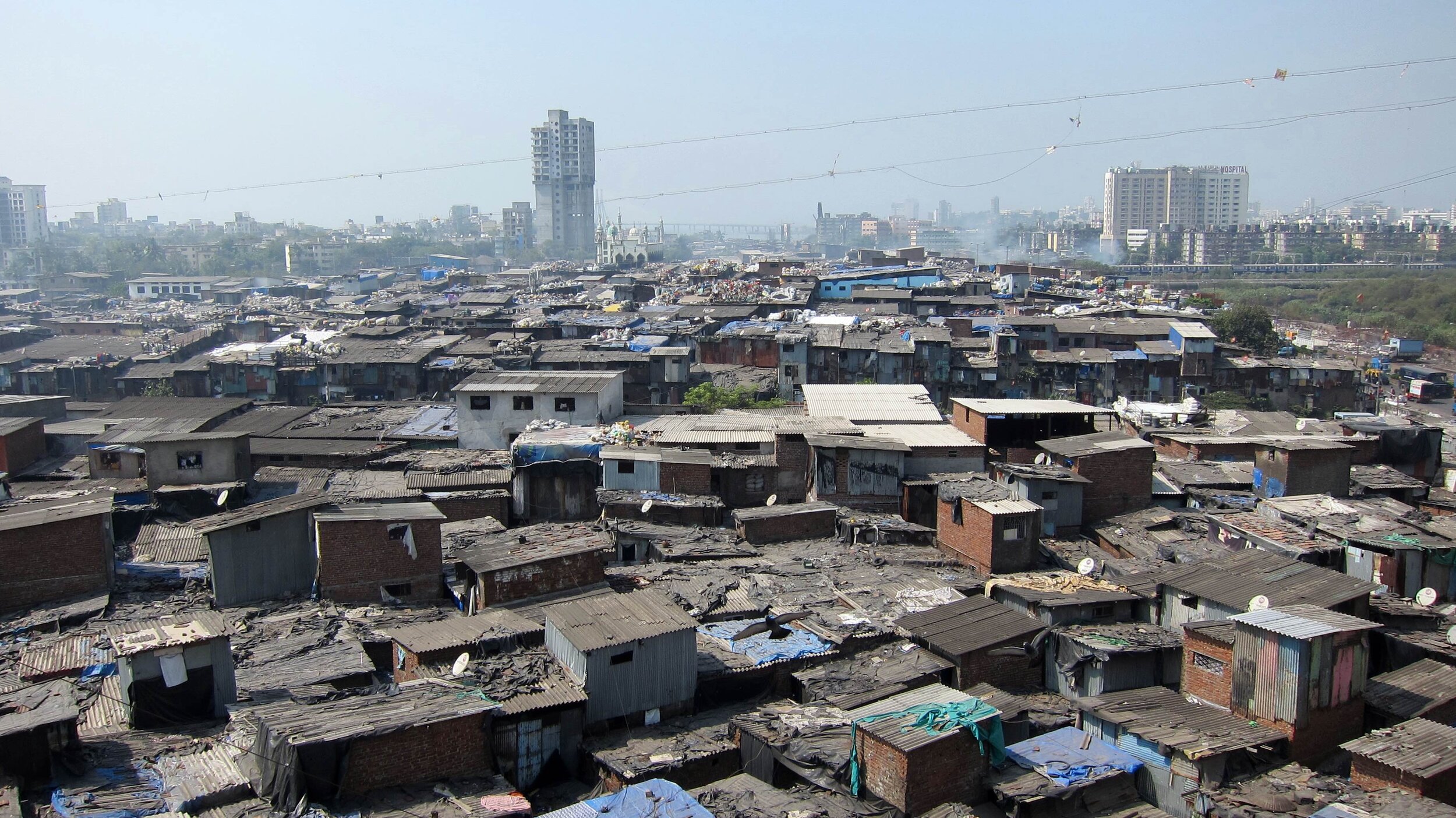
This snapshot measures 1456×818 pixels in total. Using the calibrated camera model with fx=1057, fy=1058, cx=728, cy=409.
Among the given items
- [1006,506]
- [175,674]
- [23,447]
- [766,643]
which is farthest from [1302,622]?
[23,447]

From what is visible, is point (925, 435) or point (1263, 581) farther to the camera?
point (925, 435)

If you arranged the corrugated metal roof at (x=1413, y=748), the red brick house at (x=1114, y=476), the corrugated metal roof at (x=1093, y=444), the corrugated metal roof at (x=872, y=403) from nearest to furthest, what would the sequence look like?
the corrugated metal roof at (x=1413, y=748) < the red brick house at (x=1114, y=476) < the corrugated metal roof at (x=1093, y=444) < the corrugated metal roof at (x=872, y=403)

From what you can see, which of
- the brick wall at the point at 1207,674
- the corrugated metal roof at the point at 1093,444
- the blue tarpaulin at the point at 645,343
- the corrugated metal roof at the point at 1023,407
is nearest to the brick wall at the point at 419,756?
the brick wall at the point at 1207,674

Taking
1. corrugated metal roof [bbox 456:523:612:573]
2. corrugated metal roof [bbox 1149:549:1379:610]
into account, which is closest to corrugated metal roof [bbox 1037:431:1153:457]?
corrugated metal roof [bbox 1149:549:1379:610]

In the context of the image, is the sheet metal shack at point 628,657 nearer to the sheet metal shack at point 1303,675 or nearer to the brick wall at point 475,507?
the sheet metal shack at point 1303,675

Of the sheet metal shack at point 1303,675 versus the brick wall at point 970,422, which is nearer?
the sheet metal shack at point 1303,675

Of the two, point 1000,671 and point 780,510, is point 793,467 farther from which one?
point 1000,671

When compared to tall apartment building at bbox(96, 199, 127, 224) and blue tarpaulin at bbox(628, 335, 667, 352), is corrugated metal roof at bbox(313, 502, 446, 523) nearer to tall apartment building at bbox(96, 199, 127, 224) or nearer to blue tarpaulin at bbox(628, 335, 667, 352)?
blue tarpaulin at bbox(628, 335, 667, 352)

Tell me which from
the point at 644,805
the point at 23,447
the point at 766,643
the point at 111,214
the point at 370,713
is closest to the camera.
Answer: the point at 644,805
